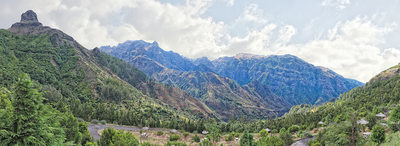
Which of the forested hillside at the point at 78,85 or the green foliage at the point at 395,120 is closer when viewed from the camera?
the green foliage at the point at 395,120

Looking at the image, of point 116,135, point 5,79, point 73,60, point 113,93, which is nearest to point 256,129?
point 116,135

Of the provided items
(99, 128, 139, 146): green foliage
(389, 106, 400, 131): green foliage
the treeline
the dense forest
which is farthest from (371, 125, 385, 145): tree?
the treeline

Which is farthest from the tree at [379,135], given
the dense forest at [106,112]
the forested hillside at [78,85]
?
the forested hillside at [78,85]

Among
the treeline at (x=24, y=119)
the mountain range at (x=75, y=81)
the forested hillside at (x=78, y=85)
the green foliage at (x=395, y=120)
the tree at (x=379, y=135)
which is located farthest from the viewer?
the mountain range at (x=75, y=81)

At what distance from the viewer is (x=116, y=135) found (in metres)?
26.5

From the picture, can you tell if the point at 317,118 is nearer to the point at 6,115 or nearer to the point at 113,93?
the point at 6,115

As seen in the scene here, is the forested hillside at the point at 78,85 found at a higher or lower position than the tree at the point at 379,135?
higher

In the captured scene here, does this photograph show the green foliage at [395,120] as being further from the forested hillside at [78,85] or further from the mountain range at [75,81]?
the mountain range at [75,81]

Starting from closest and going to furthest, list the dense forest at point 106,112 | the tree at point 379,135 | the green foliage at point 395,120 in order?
1. the dense forest at point 106,112
2. the tree at point 379,135
3. the green foliage at point 395,120

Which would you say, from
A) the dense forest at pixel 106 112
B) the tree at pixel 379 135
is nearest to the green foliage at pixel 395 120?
the dense forest at pixel 106 112

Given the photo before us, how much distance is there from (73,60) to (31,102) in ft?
562

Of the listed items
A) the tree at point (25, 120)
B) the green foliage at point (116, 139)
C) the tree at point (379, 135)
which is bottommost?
the tree at point (379, 135)

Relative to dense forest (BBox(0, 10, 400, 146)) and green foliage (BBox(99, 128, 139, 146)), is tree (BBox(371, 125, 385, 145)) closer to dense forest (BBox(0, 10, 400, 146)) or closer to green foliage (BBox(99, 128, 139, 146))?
dense forest (BBox(0, 10, 400, 146))

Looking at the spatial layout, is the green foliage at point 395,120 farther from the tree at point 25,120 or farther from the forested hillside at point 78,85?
the forested hillside at point 78,85
